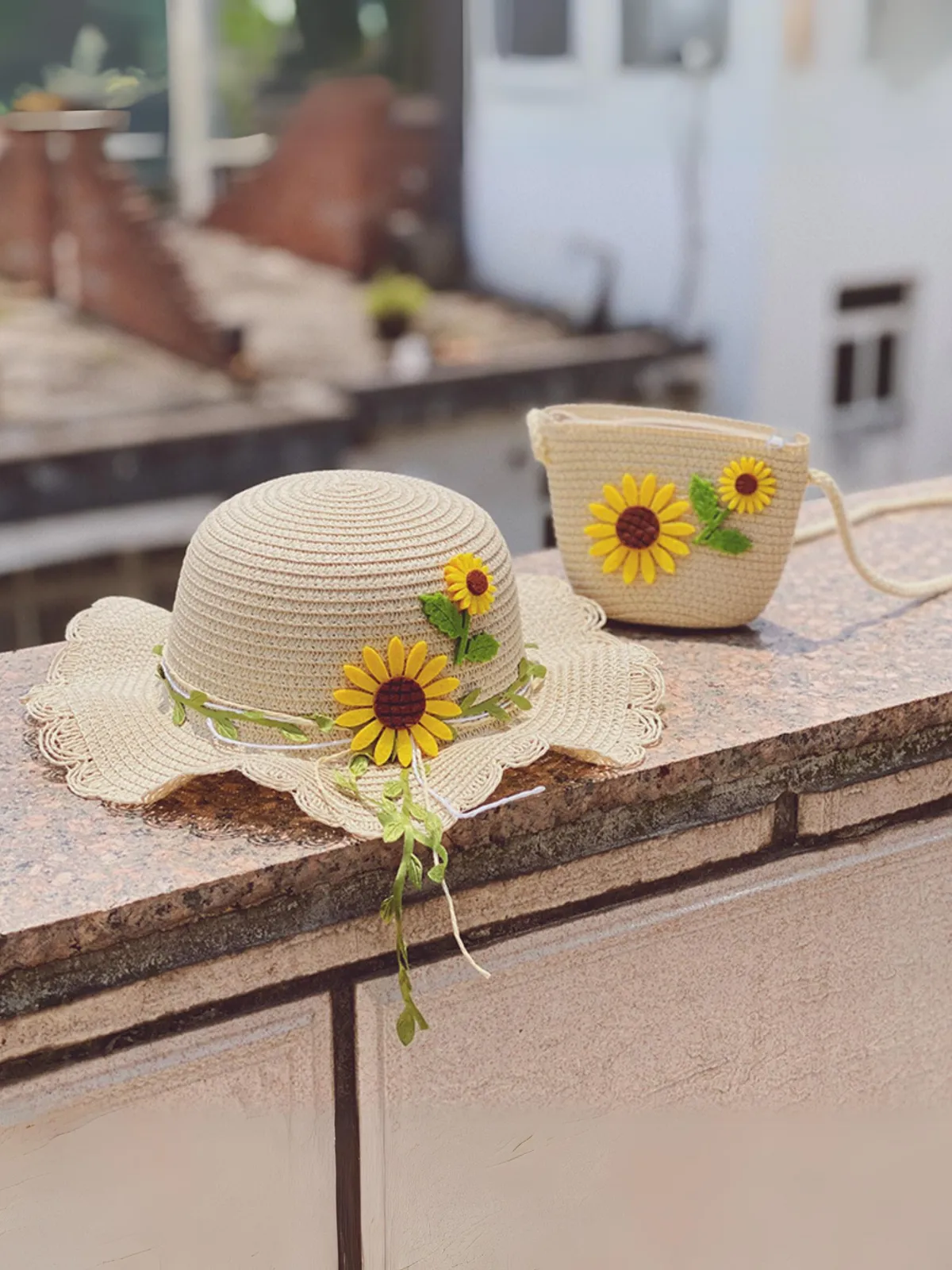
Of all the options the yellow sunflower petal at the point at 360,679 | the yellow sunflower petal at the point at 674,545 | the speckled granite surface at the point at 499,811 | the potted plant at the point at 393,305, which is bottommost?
the potted plant at the point at 393,305

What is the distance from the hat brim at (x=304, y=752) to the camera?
792 millimetres

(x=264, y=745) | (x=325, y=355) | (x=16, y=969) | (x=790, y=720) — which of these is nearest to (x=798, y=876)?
(x=790, y=720)

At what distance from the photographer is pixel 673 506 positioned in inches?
39.2

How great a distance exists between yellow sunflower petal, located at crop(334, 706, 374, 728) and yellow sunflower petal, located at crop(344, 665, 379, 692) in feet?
0.04

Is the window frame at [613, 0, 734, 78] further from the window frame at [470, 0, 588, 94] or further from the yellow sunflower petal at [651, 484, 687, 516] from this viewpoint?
the yellow sunflower petal at [651, 484, 687, 516]

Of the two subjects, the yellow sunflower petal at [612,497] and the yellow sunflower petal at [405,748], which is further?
the yellow sunflower petal at [612,497]

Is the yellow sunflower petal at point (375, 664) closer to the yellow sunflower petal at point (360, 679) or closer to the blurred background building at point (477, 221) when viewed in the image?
the yellow sunflower petal at point (360, 679)

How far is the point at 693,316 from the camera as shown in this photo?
709 cm

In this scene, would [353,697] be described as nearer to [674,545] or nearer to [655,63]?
[674,545]

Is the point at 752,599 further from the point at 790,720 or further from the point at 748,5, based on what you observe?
the point at 748,5

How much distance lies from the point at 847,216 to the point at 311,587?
22.8 ft

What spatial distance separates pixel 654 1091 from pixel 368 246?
6.78m

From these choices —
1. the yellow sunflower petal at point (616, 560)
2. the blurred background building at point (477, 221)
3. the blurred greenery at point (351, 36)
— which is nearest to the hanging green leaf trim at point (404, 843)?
the yellow sunflower petal at point (616, 560)

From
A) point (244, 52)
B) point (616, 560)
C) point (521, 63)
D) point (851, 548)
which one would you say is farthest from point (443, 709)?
point (521, 63)
